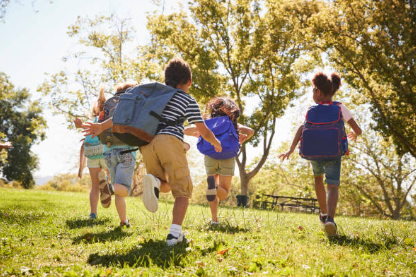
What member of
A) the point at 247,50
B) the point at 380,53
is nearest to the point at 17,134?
the point at 247,50

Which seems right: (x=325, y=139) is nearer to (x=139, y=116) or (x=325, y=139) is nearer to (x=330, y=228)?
(x=330, y=228)

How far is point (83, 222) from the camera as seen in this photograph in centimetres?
520

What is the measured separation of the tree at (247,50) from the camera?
19.2m

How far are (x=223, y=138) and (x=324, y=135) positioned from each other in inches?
55.0

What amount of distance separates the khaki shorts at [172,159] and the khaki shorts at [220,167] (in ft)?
5.03

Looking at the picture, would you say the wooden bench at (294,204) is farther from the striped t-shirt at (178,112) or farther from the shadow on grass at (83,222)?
the striped t-shirt at (178,112)

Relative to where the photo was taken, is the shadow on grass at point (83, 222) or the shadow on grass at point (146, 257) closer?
the shadow on grass at point (146, 257)

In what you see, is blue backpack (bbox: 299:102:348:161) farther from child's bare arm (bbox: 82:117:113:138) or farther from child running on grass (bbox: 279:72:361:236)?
child's bare arm (bbox: 82:117:113:138)

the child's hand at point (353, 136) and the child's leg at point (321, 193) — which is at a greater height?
the child's hand at point (353, 136)

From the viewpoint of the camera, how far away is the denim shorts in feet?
15.0

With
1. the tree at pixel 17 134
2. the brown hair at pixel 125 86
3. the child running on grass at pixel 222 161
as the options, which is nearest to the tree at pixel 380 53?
the child running on grass at pixel 222 161

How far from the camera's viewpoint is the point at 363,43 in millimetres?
14734

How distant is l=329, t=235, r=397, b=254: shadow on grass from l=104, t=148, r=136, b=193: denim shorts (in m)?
2.73

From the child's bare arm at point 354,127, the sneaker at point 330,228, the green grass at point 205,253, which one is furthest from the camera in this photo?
the child's bare arm at point 354,127
